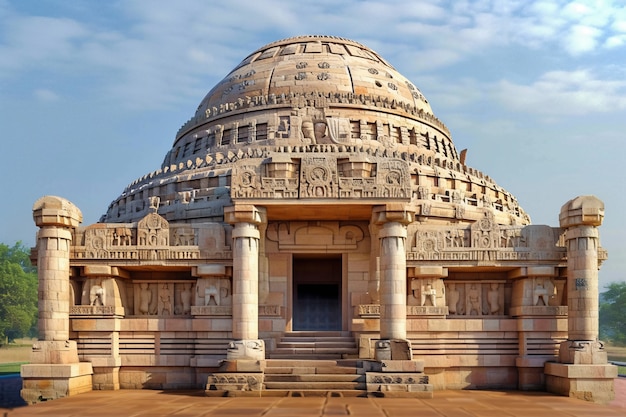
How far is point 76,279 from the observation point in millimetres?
27781

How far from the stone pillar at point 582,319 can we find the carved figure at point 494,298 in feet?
9.89

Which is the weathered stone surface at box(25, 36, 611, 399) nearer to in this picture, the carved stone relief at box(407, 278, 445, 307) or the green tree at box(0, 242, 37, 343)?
the carved stone relief at box(407, 278, 445, 307)

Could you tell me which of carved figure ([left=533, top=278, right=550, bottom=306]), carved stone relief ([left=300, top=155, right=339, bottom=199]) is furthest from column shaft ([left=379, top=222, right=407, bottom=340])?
carved figure ([left=533, top=278, right=550, bottom=306])

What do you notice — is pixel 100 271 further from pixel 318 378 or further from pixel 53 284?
pixel 318 378

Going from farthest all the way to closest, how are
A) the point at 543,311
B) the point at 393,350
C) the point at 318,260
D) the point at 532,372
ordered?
1. the point at 318,260
2. the point at 543,311
3. the point at 532,372
4. the point at 393,350

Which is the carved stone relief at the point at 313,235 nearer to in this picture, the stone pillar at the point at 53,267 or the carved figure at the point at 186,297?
the carved figure at the point at 186,297

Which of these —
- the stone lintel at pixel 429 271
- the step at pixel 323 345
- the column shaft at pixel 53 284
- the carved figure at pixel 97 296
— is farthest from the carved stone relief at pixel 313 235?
the column shaft at pixel 53 284

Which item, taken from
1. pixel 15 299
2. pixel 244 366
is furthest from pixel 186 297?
pixel 15 299

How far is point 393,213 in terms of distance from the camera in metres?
25.2

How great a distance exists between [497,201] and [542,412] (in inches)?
791

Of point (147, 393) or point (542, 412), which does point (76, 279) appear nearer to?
point (147, 393)

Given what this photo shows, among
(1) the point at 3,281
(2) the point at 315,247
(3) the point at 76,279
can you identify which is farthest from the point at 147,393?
(1) the point at 3,281

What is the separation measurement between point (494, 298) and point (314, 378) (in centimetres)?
873

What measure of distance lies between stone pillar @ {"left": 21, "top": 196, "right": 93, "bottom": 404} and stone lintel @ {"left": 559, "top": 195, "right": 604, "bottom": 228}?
18.3 m
